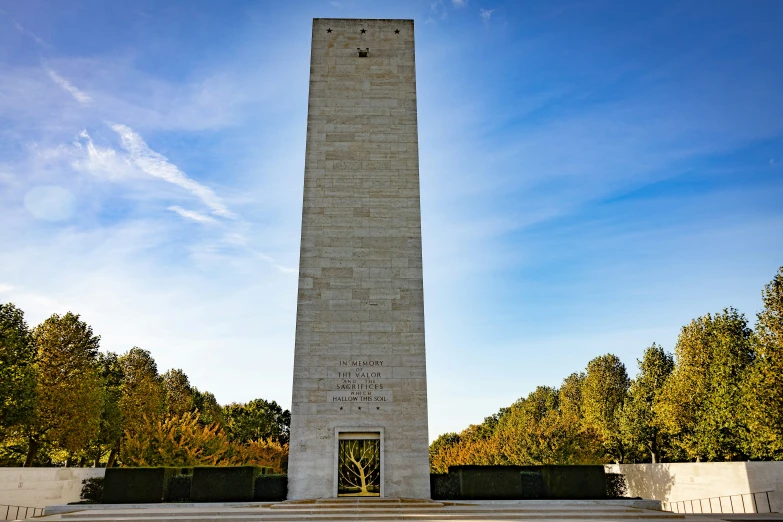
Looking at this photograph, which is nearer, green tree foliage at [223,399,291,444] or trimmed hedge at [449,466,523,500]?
trimmed hedge at [449,466,523,500]

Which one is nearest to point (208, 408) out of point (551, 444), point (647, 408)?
point (551, 444)

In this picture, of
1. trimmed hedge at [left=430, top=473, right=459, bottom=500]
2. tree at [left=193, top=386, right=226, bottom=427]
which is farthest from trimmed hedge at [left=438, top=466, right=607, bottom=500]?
tree at [left=193, top=386, right=226, bottom=427]

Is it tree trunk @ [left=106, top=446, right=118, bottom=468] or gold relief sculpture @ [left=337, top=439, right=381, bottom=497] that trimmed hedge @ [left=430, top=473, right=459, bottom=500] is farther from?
tree trunk @ [left=106, top=446, right=118, bottom=468]

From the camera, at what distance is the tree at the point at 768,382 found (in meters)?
26.0

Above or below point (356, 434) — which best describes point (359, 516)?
below

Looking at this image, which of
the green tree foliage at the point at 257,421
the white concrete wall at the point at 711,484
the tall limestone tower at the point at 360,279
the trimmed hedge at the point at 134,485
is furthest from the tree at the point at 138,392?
the white concrete wall at the point at 711,484

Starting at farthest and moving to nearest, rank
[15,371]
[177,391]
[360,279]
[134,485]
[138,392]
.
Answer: [177,391] < [138,392] < [15,371] < [360,279] < [134,485]

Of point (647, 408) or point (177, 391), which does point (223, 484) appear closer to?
point (647, 408)

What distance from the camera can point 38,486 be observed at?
2294 centimetres

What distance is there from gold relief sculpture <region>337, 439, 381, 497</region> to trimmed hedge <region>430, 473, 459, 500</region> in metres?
2.15

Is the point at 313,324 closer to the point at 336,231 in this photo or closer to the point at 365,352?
the point at 365,352

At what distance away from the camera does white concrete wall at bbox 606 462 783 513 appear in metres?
22.6

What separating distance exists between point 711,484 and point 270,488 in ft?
→ 66.7

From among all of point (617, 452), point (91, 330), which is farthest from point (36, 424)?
point (617, 452)
